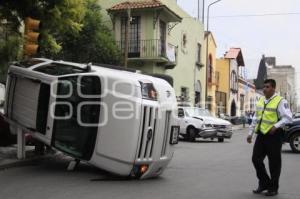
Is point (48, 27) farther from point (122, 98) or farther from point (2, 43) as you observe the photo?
point (122, 98)

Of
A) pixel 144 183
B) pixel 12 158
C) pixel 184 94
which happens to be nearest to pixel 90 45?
pixel 184 94

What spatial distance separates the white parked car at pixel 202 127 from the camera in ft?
75.1

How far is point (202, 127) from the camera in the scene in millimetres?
23031

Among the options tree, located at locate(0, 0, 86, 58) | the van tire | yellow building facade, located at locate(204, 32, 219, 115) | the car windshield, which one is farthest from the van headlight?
yellow building facade, located at locate(204, 32, 219, 115)

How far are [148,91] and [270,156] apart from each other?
102 inches

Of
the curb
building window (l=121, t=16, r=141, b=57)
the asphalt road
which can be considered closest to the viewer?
the asphalt road

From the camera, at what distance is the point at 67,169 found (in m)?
11.4

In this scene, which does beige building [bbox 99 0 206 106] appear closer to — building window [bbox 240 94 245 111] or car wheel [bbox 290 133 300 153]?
car wheel [bbox 290 133 300 153]

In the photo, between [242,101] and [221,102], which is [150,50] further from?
[242,101]

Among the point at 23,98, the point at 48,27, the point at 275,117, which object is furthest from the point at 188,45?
the point at 275,117

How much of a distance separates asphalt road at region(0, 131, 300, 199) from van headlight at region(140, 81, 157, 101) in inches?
62.7

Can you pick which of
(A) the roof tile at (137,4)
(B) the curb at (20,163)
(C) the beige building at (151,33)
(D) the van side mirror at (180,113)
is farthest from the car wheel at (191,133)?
(B) the curb at (20,163)

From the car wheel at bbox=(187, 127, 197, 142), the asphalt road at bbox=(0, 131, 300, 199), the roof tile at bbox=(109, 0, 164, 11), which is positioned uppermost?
the roof tile at bbox=(109, 0, 164, 11)

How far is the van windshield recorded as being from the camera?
10047 mm
